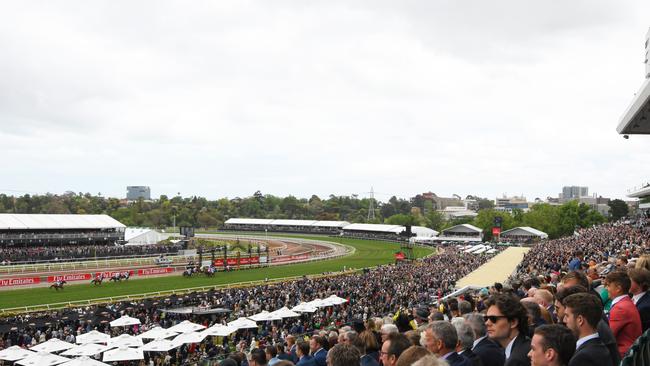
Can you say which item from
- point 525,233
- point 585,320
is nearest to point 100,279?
point 585,320

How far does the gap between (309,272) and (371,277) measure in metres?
13.7

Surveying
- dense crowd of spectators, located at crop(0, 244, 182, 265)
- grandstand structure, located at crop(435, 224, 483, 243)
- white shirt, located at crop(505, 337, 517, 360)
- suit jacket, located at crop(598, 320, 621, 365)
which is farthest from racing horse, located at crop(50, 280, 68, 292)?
grandstand structure, located at crop(435, 224, 483, 243)

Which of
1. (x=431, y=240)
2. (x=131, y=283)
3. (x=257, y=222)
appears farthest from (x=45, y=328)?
(x=257, y=222)

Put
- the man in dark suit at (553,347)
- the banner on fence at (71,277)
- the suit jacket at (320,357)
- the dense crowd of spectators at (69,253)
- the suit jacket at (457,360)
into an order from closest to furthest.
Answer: the man in dark suit at (553,347) < the suit jacket at (457,360) < the suit jacket at (320,357) < the banner on fence at (71,277) < the dense crowd of spectators at (69,253)

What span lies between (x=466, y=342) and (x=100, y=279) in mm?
39464

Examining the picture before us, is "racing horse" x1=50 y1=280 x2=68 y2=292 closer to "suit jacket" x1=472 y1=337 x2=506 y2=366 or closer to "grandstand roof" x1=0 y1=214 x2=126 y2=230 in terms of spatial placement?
"grandstand roof" x1=0 y1=214 x2=126 y2=230

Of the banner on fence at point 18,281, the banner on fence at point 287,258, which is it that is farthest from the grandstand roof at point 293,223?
the banner on fence at point 18,281

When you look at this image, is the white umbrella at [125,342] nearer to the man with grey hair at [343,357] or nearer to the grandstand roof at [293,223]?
the man with grey hair at [343,357]

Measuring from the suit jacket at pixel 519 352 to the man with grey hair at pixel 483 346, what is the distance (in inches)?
11.1

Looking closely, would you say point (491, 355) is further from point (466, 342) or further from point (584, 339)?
point (584, 339)

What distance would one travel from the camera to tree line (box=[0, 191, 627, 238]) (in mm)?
86812

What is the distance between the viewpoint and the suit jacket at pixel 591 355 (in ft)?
11.7

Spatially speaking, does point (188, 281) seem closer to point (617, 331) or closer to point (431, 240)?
point (617, 331)

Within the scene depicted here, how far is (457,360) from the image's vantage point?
4.40 m
